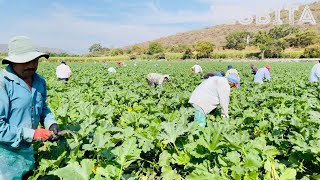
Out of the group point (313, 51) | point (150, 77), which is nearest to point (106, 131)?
point (150, 77)

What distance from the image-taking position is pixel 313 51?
70.2 m

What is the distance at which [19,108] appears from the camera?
2.80m

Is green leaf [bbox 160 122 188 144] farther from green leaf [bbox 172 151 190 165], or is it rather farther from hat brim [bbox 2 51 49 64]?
hat brim [bbox 2 51 49 64]

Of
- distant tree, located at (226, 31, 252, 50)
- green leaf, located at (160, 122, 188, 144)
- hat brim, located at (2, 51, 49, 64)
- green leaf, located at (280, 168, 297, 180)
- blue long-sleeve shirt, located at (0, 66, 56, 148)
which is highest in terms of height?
hat brim, located at (2, 51, 49, 64)

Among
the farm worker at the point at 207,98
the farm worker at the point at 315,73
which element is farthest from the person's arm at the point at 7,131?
the farm worker at the point at 315,73

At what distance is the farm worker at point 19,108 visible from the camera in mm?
2686

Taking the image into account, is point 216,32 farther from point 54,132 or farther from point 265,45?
point 54,132

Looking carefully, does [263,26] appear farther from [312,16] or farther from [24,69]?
[24,69]

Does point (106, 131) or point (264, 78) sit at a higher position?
point (106, 131)

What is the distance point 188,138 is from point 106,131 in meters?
0.91

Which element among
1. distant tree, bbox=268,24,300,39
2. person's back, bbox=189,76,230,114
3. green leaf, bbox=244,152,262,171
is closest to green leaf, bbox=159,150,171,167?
green leaf, bbox=244,152,262,171

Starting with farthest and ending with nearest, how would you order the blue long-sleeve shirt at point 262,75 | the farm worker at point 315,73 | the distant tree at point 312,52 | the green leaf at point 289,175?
1. the distant tree at point 312,52
2. the blue long-sleeve shirt at point 262,75
3. the farm worker at point 315,73
4. the green leaf at point 289,175

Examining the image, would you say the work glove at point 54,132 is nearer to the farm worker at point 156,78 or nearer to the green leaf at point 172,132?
the green leaf at point 172,132

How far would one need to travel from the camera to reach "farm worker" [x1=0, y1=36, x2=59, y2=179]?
8.81ft
